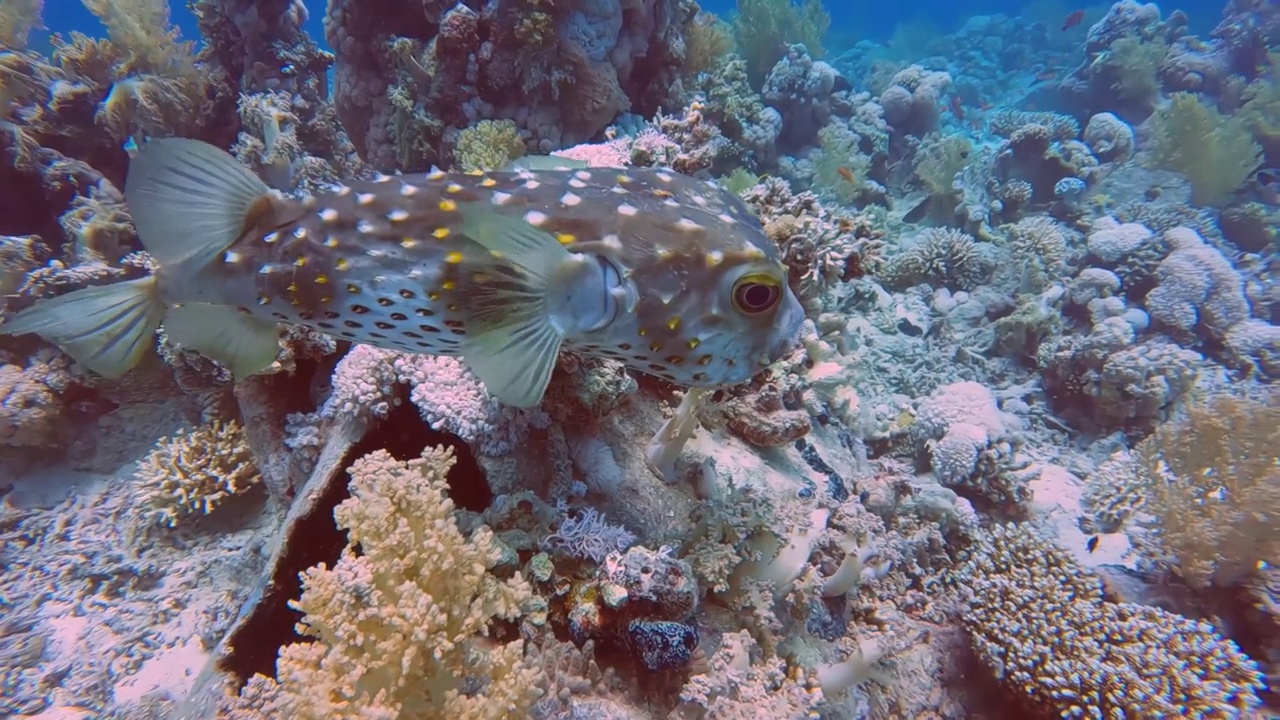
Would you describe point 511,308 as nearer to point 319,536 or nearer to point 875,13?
point 319,536

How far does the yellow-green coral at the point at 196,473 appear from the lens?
16.7ft

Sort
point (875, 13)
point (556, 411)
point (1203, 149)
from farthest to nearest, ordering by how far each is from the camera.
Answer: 1. point (875, 13)
2. point (1203, 149)
3. point (556, 411)

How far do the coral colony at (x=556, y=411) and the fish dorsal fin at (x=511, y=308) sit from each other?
2cm

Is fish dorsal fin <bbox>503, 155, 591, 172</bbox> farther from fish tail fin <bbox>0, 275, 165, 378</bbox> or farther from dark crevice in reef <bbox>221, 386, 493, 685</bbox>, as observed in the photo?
fish tail fin <bbox>0, 275, 165, 378</bbox>

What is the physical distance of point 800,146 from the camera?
13.7 m

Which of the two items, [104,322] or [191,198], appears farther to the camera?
[104,322]

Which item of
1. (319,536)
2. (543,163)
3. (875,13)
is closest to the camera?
(543,163)

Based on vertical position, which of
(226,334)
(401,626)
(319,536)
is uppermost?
(226,334)

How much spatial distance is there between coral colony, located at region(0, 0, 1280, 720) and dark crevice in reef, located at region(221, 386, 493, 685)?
0.02 meters

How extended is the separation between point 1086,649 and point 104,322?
5751mm

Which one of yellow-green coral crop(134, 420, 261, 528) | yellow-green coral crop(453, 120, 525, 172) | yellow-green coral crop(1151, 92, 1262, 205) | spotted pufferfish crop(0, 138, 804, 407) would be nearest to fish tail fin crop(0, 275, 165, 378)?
spotted pufferfish crop(0, 138, 804, 407)

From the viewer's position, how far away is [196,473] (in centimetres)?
512

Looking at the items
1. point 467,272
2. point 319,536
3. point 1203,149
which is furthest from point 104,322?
point 1203,149

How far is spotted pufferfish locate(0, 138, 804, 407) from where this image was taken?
2.26m
